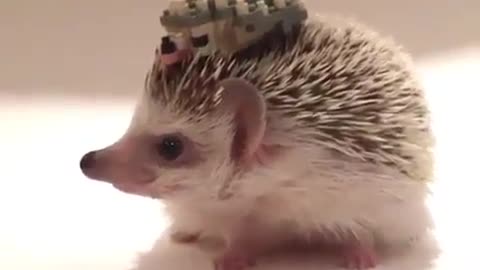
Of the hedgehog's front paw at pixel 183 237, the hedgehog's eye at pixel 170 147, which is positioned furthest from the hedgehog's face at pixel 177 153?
the hedgehog's front paw at pixel 183 237

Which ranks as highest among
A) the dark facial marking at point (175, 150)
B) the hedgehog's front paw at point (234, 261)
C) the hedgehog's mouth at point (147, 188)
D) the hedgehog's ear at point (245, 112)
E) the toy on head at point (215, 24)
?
→ the toy on head at point (215, 24)

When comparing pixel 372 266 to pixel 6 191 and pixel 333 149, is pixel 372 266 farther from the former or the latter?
pixel 6 191

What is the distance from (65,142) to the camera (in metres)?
1.50

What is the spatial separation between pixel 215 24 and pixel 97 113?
1.71 ft

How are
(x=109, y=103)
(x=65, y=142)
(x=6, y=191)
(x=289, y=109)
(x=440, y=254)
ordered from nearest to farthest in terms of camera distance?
(x=289, y=109) → (x=440, y=254) → (x=6, y=191) → (x=65, y=142) → (x=109, y=103)

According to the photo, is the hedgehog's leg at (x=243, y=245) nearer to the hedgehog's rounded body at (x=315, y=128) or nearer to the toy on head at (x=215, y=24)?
the hedgehog's rounded body at (x=315, y=128)

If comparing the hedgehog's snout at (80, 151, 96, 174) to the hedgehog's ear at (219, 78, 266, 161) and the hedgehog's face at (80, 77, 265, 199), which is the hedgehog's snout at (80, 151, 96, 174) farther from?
the hedgehog's ear at (219, 78, 266, 161)

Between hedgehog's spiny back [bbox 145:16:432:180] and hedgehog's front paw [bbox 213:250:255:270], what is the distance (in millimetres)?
147

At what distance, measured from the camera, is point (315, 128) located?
1104mm

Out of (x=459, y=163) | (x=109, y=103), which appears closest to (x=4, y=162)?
(x=109, y=103)

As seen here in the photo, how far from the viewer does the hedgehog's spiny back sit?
1097 millimetres

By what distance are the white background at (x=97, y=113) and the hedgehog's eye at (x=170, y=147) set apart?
15cm

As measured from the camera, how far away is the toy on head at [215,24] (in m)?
1.09

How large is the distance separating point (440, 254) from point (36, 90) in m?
0.66
